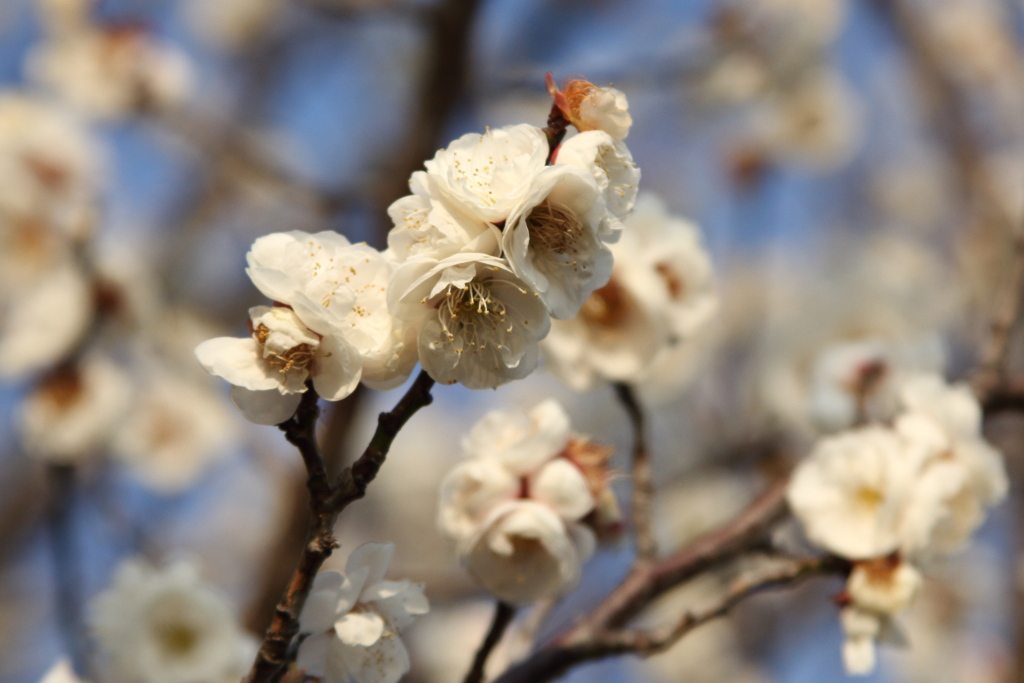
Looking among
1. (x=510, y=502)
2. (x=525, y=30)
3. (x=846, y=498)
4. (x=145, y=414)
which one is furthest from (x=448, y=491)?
(x=525, y=30)

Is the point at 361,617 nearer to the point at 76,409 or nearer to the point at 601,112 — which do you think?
the point at 601,112

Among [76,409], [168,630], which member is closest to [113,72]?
[76,409]

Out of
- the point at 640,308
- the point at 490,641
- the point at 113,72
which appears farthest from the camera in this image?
the point at 113,72

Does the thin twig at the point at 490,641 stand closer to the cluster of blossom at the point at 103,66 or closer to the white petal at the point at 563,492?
the white petal at the point at 563,492

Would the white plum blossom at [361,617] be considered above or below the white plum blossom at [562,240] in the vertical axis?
below

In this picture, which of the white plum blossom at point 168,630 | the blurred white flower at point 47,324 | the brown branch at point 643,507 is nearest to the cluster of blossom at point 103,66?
the blurred white flower at point 47,324

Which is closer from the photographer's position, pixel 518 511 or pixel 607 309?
pixel 518 511

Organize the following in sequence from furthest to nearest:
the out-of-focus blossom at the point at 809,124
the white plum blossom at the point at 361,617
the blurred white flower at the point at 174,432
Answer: the out-of-focus blossom at the point at 809,124 → the blurred white flower at the point at 174,432 → the white plum blossom at the point at 361,617
